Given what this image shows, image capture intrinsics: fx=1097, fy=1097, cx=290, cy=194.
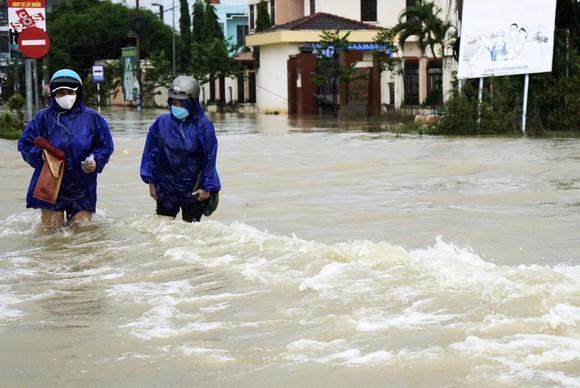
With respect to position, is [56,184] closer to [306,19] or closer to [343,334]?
[343,334]

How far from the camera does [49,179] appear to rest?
8297mm

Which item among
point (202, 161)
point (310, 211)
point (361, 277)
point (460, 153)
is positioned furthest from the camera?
point (460, 153)

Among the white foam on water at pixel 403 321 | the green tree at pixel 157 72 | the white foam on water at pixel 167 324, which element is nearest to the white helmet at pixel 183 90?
the white foam on water at pixel 167 324

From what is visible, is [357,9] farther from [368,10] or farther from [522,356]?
[522,356]

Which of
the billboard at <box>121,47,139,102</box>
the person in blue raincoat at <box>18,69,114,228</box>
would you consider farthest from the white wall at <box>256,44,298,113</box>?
the person in blue raincoat at <box>18,69,114,228</box>

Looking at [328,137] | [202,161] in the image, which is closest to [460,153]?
[328,137]

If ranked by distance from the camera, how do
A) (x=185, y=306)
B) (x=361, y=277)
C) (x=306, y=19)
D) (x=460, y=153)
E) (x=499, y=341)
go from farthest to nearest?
(x=306, y=19), (x=460, y=153), (x=361, y=277), (x=185, y=306), (x=499, y=341)

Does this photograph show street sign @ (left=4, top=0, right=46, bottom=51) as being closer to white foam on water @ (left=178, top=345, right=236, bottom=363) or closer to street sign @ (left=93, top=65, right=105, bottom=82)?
white foam on water @ (left=178, top=345, right=236, bottom=363)

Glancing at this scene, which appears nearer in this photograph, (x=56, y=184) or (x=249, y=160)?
(x=56, y=184)

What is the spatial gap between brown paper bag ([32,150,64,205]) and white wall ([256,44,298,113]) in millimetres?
41314

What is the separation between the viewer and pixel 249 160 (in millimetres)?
18281

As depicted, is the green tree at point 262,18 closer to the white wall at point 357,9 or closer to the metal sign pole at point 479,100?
the white wall at point 357,9

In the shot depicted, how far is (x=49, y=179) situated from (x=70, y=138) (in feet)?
1.14

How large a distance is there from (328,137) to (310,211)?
13525 mm
